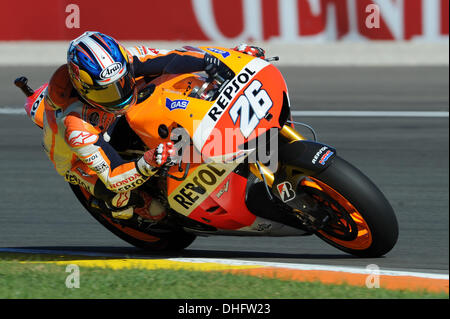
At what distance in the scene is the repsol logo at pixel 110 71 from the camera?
5.25 m

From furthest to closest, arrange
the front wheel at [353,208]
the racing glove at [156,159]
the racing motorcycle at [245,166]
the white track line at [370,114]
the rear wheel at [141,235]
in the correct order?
the white track line at [370,114] < the rear wheel at [141,235] < the front wheel at [353,208] < the racing motorcycle at [245,166] < the racing glove at [156,159]

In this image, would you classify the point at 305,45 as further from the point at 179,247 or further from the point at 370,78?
the point at 179,247

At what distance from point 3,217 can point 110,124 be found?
2014 millimetres

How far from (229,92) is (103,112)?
74 centimetres

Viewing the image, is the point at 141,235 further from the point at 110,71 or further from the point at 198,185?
the point at 110,71

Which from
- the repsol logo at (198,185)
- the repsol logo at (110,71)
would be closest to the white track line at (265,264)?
the repsol logo at (198,185)

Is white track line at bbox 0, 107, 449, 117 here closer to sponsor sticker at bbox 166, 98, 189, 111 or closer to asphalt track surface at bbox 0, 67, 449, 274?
asphalt track surface at bbox 0, 67, 449, 274

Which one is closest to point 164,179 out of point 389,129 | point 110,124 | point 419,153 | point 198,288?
point 110,124

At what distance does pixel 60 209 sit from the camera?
24.5 feet

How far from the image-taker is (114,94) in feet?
17.4

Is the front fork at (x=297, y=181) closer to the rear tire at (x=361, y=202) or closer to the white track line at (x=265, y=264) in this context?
the rear tire at (x=361, y=202)

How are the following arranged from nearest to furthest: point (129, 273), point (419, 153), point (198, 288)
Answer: point (198, 288) → point (129, 273) → point (419, 153)

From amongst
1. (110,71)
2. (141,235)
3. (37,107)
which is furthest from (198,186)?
(37,107)

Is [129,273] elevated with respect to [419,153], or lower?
elevated
